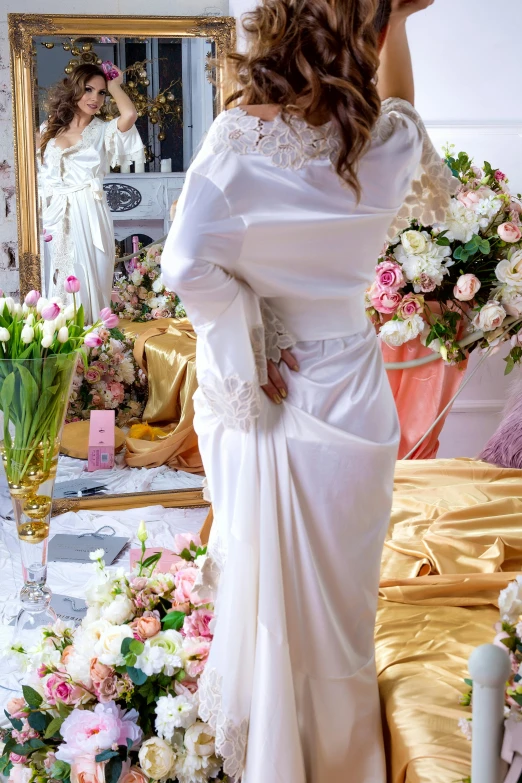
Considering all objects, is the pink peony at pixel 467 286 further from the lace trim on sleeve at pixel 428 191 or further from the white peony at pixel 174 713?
the white peony at pixel 174 713

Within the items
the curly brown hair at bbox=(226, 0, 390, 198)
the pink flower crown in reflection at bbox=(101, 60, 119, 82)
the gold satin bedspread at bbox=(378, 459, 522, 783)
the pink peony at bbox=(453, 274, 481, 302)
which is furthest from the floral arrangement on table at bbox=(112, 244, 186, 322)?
the curly brown hair at bbox=(226, 0, 390, 198)

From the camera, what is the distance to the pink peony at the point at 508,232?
3.01 meters

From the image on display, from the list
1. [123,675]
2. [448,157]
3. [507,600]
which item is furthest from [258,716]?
[448,157]

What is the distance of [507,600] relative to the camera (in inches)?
48.9

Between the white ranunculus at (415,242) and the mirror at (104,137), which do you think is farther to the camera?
the mirror at (104,137)

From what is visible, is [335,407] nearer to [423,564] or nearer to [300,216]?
[300,216]

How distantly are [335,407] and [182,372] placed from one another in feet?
7.00

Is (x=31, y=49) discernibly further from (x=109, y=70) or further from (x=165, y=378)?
Result: (x=165, y=378)

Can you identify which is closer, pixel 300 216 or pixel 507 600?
pixel 507 600

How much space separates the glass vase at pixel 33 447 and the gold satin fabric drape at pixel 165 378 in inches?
55.5

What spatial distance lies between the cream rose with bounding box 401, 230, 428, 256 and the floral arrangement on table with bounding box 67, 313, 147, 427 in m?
1.28

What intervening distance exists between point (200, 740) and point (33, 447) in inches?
35.2

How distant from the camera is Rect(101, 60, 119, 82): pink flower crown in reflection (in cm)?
344

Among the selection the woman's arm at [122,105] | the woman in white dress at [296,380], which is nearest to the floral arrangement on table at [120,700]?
the woman in white dress at [296,380]
